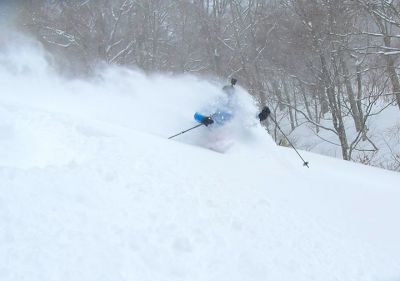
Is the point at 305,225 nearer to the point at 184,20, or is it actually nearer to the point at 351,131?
the point at 351,131

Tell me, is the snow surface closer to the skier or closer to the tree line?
the skier

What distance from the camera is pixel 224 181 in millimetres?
6410

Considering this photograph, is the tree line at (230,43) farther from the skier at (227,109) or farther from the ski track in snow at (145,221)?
the ski track in snow at (145,221)

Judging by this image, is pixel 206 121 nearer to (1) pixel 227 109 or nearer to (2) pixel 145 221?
(1) pixel 227 109

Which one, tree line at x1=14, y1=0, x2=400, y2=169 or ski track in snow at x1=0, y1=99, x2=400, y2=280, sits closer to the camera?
ski track in snow at x1=0, y1=99, x2=400, y2=280

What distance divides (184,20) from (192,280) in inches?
1110

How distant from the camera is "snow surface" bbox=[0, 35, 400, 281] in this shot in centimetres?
392

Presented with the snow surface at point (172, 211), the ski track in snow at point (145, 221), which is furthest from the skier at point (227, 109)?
the ski track in snow at point (145, 221)

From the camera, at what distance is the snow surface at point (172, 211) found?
3.92m

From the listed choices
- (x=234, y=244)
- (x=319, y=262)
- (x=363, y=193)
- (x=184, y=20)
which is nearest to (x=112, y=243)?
(x=234, y=244)

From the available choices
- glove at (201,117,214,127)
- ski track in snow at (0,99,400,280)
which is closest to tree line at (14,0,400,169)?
glove at (201,117,214,127)

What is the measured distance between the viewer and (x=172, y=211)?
4.98 metres

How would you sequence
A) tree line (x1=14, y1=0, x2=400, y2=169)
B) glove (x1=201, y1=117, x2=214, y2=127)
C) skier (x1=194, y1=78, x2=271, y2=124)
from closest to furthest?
glove (x1=201, y1=117, x2=214, y2=127)
skier (x1=194, y1=78, x2=271, y2=124)
tree line (x1=14, y1=0, x2=400, y2=169)

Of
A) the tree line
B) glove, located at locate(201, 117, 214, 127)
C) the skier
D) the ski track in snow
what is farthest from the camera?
the tree line
